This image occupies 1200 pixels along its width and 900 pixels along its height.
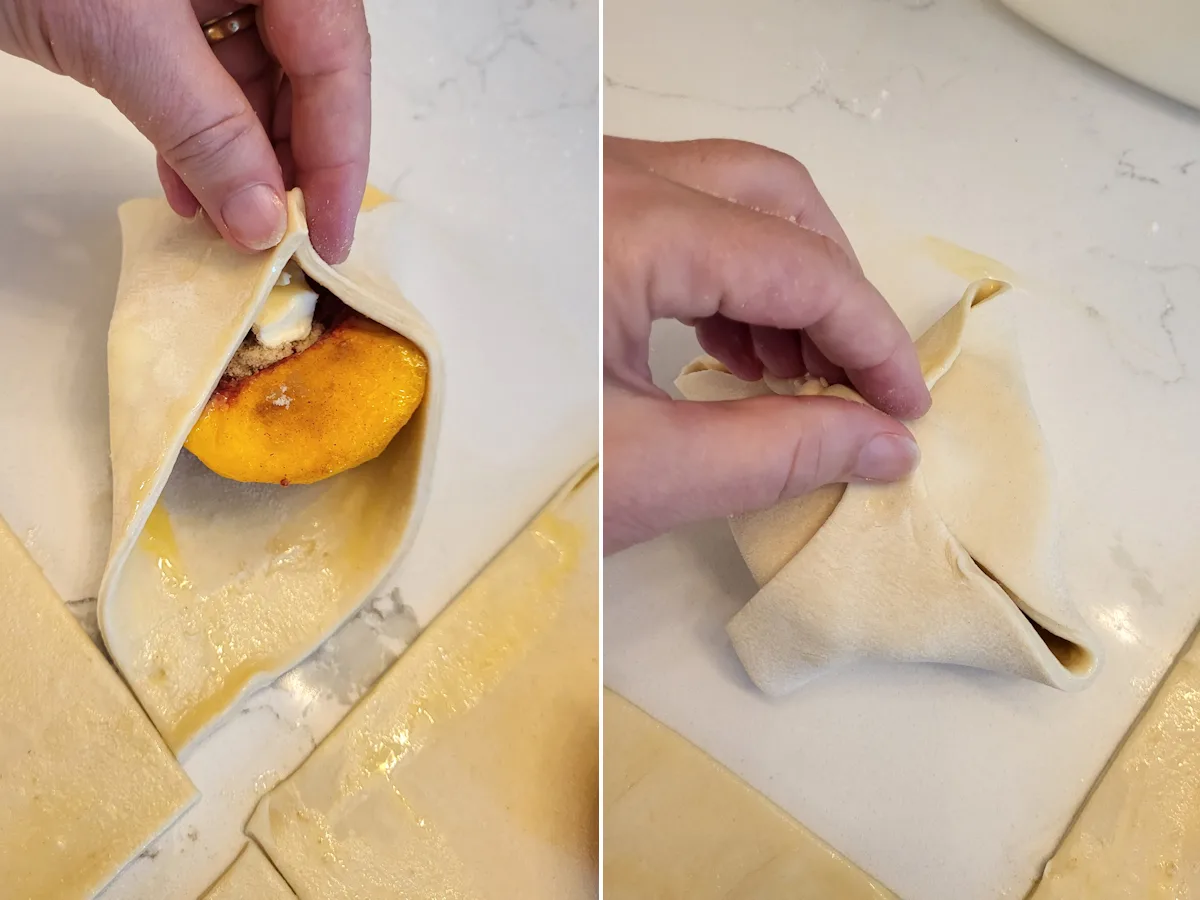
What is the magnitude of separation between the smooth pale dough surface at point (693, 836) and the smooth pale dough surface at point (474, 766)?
0.27 ft

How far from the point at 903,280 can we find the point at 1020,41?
19cm

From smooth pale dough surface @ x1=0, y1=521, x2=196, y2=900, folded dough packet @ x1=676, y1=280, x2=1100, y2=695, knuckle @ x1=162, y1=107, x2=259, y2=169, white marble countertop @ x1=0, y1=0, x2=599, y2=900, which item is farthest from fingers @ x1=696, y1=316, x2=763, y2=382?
smooth pale dough surface @ x1=0, y1=521, x2=196, y2=900

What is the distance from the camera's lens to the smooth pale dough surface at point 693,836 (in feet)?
1.46

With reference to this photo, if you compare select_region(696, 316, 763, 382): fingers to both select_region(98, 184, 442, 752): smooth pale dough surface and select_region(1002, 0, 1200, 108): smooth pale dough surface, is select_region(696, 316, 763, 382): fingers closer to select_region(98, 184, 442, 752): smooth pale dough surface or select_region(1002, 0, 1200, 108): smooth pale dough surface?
select_region(98, 184, 442, 752): smooth pale dough surface

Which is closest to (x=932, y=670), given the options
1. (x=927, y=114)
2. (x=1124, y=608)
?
(x=1124, y=608)

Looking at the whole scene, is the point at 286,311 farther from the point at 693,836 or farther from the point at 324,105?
the point at 693,836

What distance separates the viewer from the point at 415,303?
0.62 metres

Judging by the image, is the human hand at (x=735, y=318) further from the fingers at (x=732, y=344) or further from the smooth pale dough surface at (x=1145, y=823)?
the smooth pale dough surface at (x=1145, y=823)

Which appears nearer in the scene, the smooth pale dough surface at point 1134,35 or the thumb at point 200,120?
the thumb at point 200,120

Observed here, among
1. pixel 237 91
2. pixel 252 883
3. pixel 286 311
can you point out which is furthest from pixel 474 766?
pixel 237 91

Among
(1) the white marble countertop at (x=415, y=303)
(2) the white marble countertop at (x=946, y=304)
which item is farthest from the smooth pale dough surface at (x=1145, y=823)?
(1) the white marble countertop at (x=415, y=303)

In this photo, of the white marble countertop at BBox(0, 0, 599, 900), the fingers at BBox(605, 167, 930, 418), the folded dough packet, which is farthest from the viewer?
the white marble countertop at BBox(0, 0, 599, 900)

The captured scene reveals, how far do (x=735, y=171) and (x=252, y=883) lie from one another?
0.50 meters

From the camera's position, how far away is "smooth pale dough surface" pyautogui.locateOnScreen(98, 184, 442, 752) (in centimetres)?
49
